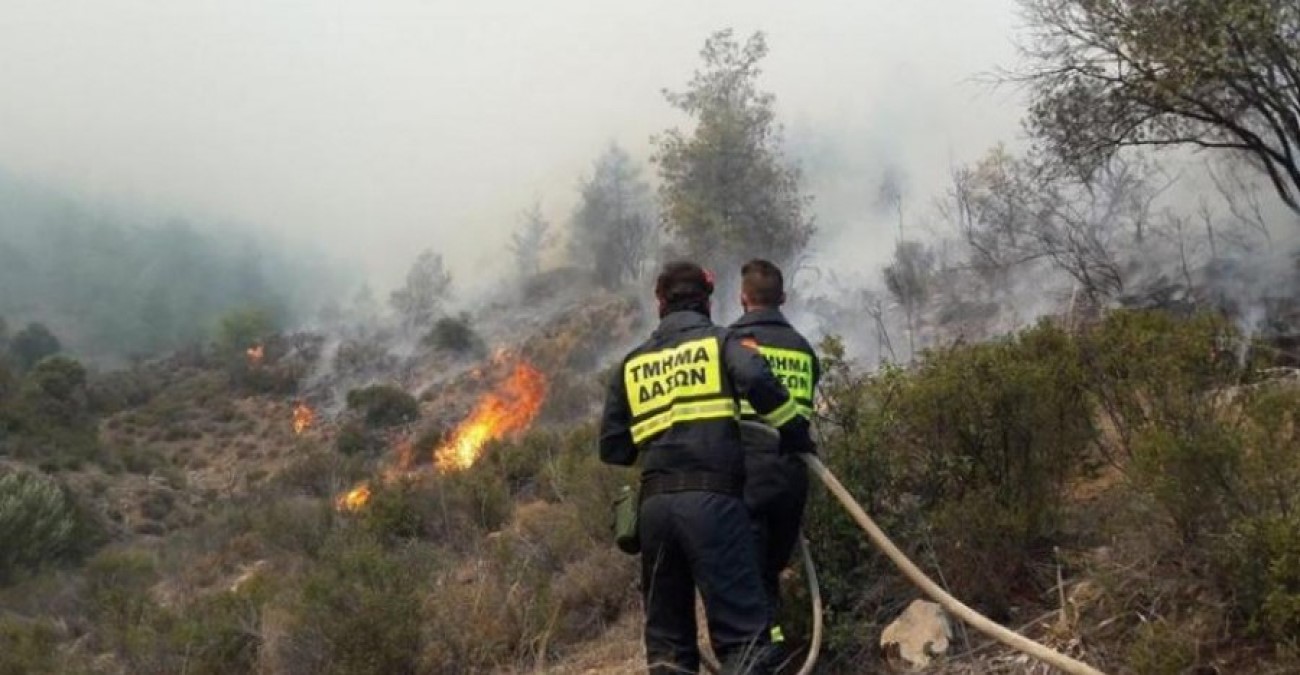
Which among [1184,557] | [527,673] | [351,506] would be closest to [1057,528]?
[1184,557]

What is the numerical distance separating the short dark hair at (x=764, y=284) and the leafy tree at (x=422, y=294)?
47527mm

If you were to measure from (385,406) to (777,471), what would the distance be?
114 ft

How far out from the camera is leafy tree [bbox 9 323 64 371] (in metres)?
55.0

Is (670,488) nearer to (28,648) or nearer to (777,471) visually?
(777,471)

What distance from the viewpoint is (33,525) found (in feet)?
61.8

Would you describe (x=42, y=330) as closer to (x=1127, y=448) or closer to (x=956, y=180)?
(x=956, y=180)

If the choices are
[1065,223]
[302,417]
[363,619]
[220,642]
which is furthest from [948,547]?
[302,417]

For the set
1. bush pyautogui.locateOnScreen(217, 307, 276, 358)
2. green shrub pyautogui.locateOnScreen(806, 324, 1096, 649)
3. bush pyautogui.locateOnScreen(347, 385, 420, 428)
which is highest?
bush pyautogui.locateOnScreen(217, 307, 276, 358)

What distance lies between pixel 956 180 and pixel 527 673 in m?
27.7

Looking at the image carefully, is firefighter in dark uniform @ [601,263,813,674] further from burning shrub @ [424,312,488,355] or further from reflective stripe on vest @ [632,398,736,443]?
burning shrub @ [424,312,488,355]

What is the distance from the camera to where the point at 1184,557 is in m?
3.62

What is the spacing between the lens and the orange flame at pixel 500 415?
25.7 meters

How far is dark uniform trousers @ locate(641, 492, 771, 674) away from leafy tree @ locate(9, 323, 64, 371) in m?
59.9

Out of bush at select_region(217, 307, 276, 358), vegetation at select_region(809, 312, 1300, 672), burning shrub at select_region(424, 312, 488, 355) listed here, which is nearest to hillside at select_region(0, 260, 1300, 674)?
vegetation at select_region(809, 312, 1300, 672)
